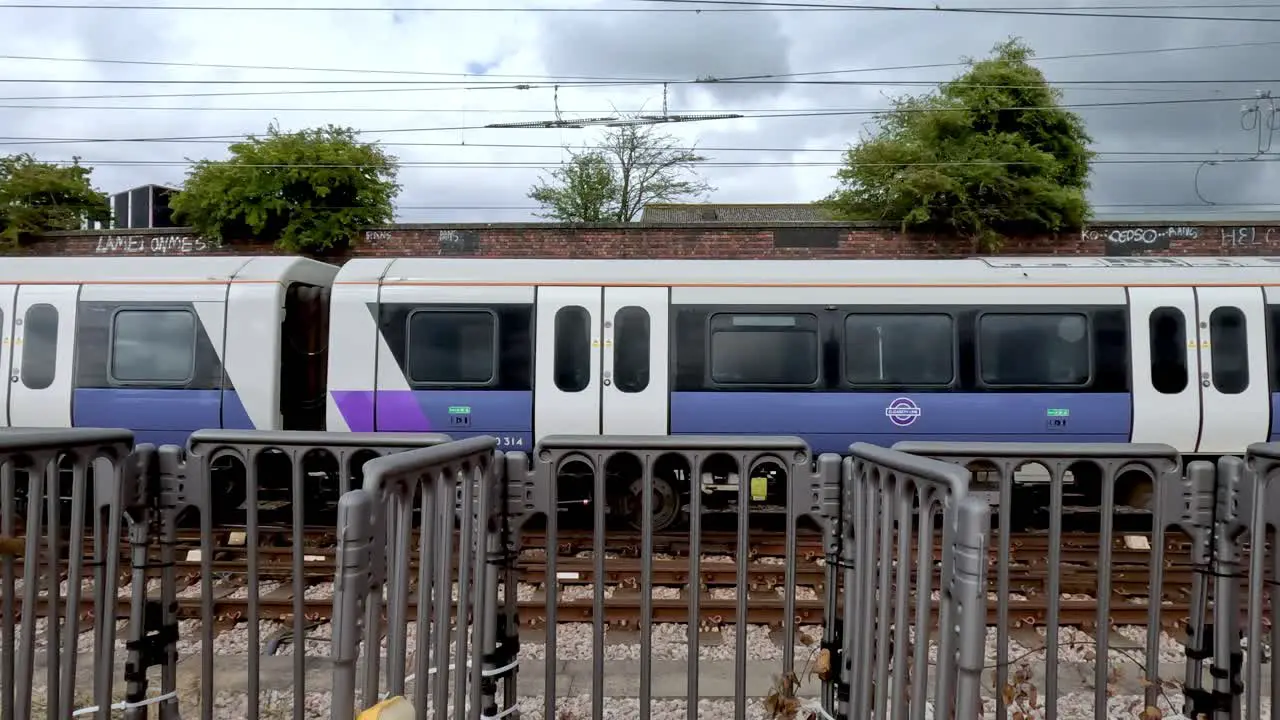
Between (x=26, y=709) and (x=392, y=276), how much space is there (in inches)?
243

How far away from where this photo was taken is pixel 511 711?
3049mm

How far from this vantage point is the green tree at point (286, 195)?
1505 cm

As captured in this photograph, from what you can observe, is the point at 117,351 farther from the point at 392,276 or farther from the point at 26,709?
the point at 26,709

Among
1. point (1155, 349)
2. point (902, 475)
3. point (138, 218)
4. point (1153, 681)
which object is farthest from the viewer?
point (138, 218)

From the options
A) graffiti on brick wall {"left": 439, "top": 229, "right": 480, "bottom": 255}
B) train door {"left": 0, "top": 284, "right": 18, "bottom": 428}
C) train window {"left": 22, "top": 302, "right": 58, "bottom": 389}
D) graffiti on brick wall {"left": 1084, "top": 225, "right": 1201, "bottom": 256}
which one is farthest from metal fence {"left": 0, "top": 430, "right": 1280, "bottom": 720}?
graffiti on brick wall {"left": 1084, "top": 225, "right": 1201, "bottom": 256}

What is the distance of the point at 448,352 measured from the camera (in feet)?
27.5

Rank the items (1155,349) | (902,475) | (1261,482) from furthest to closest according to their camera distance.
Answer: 1. (1155,349)
2. (1261,482)
3. (902,475)

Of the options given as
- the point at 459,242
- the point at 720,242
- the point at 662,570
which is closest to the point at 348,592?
the point at 662,570

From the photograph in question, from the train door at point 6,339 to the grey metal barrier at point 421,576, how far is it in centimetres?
782

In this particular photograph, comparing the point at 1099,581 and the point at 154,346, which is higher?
the point at 154,346

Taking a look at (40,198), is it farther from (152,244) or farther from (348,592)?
(348,592)

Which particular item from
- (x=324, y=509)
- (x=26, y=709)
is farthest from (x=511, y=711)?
(x=324, y=509)

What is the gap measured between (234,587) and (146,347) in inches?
139

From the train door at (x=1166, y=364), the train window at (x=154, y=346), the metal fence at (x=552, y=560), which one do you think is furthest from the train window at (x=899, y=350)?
the train window at (x=154, y=346)
